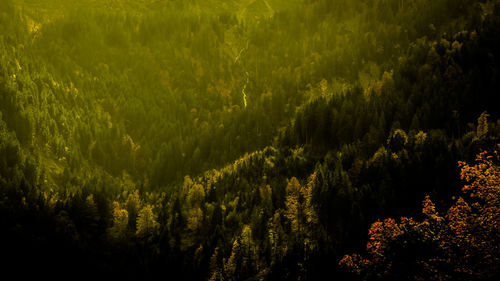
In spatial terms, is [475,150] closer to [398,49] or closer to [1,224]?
[398,49]

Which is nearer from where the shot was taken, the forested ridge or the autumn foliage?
the autumn foliage

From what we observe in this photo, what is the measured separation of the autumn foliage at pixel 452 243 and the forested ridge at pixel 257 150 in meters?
0.23

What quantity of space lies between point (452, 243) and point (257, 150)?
87.2 m

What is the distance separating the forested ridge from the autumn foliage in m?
0.23

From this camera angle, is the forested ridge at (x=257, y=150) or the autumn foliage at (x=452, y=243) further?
the forested ridge at (x=257, y=150)

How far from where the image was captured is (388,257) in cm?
5578

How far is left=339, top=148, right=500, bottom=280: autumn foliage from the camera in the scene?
42625 millimetres

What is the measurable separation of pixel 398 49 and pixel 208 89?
270 ft

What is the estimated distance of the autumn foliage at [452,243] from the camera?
42625 millimetres

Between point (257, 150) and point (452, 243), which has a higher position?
point (452, 243)

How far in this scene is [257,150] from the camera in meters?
131

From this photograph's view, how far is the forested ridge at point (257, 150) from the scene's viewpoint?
73.3 meters

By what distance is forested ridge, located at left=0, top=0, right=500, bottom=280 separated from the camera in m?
73.3

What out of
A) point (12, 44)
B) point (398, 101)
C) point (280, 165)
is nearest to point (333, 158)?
point (280, 165)
